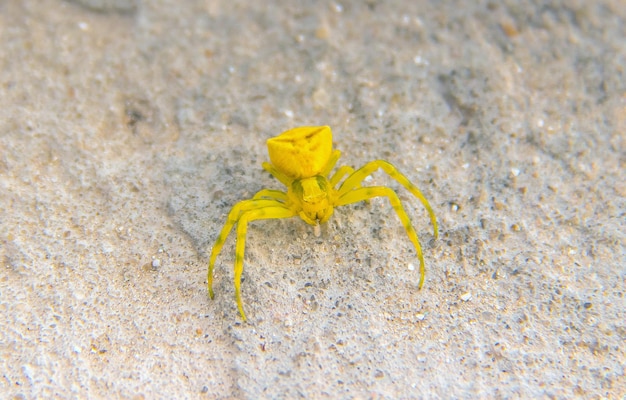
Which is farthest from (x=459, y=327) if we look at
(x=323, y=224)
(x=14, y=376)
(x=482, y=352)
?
(x=14, y=376)

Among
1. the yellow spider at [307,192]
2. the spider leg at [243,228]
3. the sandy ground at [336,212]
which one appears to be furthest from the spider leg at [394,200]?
the spider leg at [243,228]

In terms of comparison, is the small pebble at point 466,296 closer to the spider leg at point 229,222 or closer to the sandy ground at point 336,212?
the sandy ground at point 336,212

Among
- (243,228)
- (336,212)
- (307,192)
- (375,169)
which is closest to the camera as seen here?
(243,228)

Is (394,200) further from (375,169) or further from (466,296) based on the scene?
(466,296)

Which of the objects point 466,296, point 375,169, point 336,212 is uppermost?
point 375,169

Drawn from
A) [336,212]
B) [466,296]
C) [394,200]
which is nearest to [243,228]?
[336,212]

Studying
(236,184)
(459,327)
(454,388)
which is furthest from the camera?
(236,184)

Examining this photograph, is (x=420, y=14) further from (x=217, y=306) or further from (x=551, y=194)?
(x=217, y=306)
